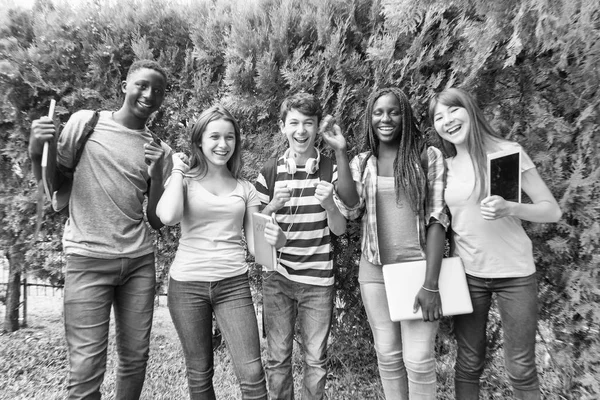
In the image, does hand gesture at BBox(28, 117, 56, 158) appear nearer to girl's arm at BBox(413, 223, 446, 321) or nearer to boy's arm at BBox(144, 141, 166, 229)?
boy's arm at BBox(144, 141, 166, 229)

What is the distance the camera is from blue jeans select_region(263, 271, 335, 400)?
264 centimetres

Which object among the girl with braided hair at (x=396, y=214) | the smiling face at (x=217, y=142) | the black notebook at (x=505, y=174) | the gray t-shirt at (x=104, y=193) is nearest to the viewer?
the black notebook at (x=505, y=174)

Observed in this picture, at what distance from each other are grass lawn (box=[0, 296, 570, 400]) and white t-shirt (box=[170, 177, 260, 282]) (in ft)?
5.28

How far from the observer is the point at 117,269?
246cm

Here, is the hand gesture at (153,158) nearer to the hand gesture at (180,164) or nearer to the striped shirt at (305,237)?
the hand gesture at (180,164)

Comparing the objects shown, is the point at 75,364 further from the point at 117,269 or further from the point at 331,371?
the point at 331,371

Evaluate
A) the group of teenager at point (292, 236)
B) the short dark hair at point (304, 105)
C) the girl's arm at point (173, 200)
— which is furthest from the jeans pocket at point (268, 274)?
the short dark hair at point (304, 105)

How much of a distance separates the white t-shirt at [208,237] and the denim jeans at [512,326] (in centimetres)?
156

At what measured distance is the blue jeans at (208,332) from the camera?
2.46 meters

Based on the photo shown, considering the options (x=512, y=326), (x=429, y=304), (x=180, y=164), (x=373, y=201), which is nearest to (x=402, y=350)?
(x=429, y=304)

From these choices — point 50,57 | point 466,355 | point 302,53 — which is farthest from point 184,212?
point 50,57

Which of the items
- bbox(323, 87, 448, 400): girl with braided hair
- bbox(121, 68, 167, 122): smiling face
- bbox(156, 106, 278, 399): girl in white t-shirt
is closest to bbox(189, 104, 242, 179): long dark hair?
bbox(156, 106, 278, 399): girl in white t-shirt

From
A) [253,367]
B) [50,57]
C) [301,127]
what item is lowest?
[253,367]

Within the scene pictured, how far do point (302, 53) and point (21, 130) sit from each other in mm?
3098
